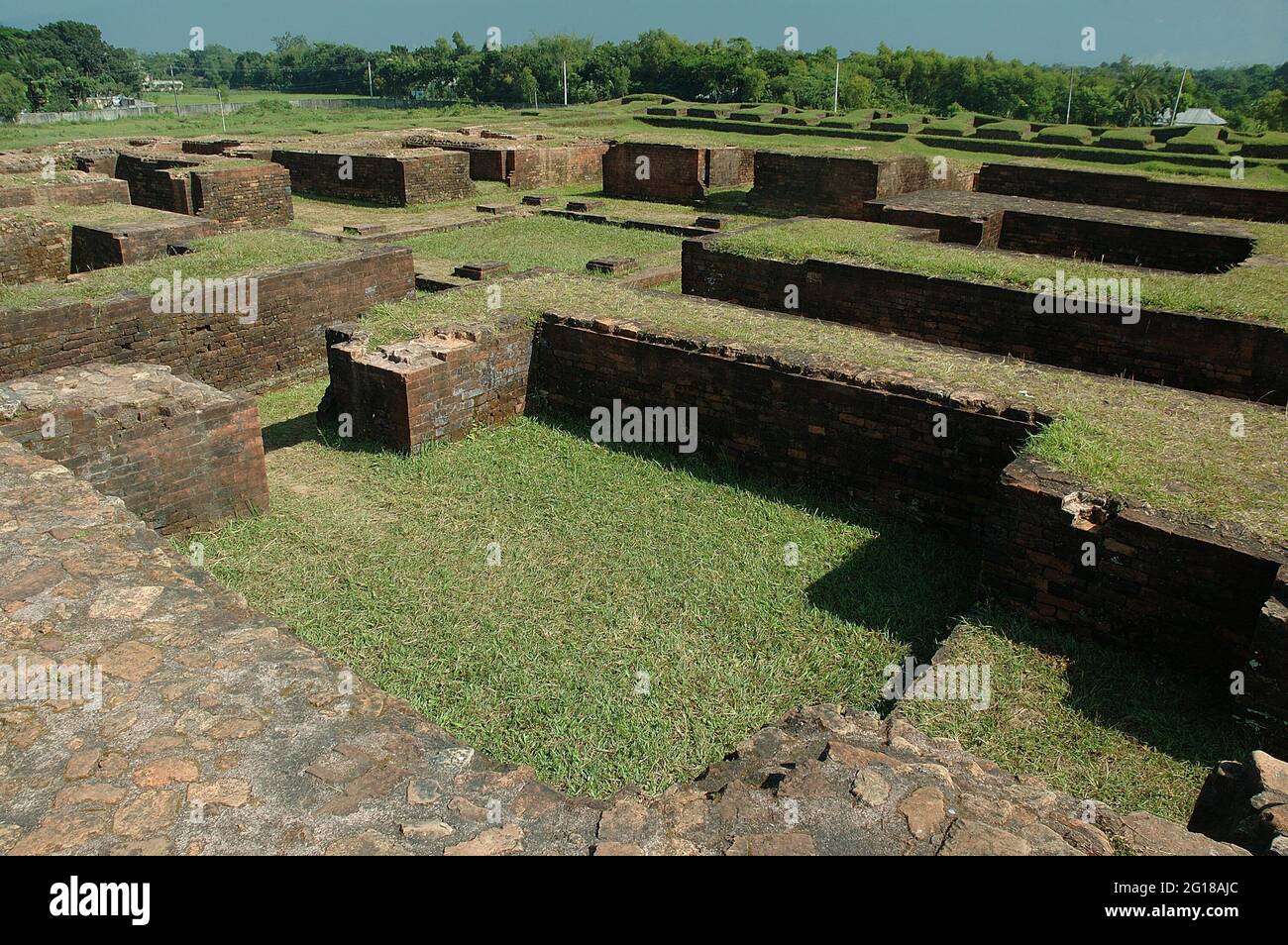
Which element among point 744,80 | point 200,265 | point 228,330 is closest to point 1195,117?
point 744,80

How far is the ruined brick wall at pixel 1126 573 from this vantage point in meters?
4.05

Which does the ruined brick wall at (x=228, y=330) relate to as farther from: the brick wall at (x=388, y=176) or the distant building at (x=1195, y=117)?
the distant building at (x=1195, y=117)

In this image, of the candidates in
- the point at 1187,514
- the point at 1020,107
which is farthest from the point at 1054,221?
the point at 1020,107

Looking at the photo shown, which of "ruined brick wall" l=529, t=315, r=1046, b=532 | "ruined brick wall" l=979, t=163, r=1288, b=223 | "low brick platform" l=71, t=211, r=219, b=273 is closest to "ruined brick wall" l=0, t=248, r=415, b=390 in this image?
"low brick platform" l=71, t=211, r=219, b=273

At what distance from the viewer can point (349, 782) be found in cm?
288

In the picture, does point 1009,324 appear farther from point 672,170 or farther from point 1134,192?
point 672,170

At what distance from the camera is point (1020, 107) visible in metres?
51.7

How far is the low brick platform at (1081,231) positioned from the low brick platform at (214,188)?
10.3 meters

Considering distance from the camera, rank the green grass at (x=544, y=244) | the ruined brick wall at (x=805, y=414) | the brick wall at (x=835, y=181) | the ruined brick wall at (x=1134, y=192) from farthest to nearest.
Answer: the brick wall at (x=835, y=181) → the green grass at (x=544, y=244) → the ruined brick wall at (x=1134, y=192) → the ruined brick wall at (x=805, y=414)

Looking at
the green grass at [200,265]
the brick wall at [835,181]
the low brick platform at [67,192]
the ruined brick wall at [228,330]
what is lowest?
the ruined brick wall at [228,330]

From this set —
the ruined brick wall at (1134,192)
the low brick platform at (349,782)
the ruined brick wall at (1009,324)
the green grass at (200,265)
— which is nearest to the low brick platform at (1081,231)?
the ruined brick wall at (1134,192)

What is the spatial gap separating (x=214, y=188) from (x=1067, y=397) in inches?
549

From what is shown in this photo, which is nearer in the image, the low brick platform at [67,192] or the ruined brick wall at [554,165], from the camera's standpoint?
the low brick platform at [67,192]
